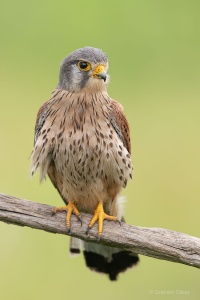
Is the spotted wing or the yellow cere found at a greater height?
the yellow cere

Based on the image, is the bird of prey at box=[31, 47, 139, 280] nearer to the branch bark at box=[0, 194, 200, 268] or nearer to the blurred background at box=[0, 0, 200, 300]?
the branch bark at box=[0, 194, 200, 268]

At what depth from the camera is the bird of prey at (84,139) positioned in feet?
21.9

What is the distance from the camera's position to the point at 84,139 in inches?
263

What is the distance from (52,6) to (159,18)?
1167mm

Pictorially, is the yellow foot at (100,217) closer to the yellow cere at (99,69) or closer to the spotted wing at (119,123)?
the spotted wing at (119,123)

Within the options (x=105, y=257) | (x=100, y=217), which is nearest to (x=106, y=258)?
(x=105, y=257)

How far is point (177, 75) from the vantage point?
10930mm

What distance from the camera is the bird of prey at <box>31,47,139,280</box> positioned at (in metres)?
6.69

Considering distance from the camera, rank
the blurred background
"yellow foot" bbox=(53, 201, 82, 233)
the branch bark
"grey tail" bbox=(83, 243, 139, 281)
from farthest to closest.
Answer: the blurred background
"grey tail" bbox=(83, 243, 139, 281)
"yellow foot" bbox=(53, 201, 82, 233)
the branch bark

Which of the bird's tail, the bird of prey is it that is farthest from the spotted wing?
the bird's tail

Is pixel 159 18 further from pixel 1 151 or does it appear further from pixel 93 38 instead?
pixel 1 151

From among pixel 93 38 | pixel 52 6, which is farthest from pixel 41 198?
pixel 52 6

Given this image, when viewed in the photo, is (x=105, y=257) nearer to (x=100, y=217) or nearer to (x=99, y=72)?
(x=100, y=217)

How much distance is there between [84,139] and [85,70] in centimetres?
41
